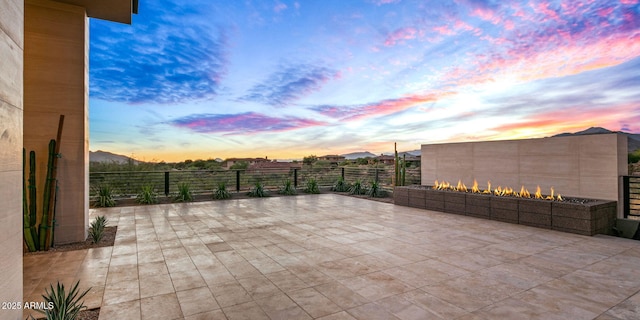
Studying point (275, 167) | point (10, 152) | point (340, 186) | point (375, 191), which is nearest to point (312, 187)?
point (340, 186)

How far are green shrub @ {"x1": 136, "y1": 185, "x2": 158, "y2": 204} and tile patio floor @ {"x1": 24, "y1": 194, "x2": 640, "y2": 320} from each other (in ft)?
10.0

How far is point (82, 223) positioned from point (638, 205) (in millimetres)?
10117

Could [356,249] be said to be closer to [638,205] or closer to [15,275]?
[15,275]

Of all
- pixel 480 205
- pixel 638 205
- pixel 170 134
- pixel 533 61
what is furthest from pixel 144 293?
pixel 170 134

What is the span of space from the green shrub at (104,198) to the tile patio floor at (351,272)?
3.15m

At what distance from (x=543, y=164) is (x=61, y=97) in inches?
390

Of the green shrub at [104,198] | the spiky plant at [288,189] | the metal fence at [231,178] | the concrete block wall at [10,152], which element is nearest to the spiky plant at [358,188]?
the metal fence at [231,178]

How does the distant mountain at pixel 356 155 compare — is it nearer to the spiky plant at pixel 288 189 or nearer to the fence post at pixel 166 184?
the spiky plant at pixel 288 189

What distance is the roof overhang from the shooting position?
4684mm

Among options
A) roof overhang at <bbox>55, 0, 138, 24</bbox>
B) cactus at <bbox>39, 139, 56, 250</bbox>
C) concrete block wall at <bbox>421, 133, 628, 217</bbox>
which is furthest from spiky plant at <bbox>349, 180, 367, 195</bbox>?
cactus at <bbox>39, 139, 56, 250</bbox>

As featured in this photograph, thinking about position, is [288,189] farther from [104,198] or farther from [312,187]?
[104,198]

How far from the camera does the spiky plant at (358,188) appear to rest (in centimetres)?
1092

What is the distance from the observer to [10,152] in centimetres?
170

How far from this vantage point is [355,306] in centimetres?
260
